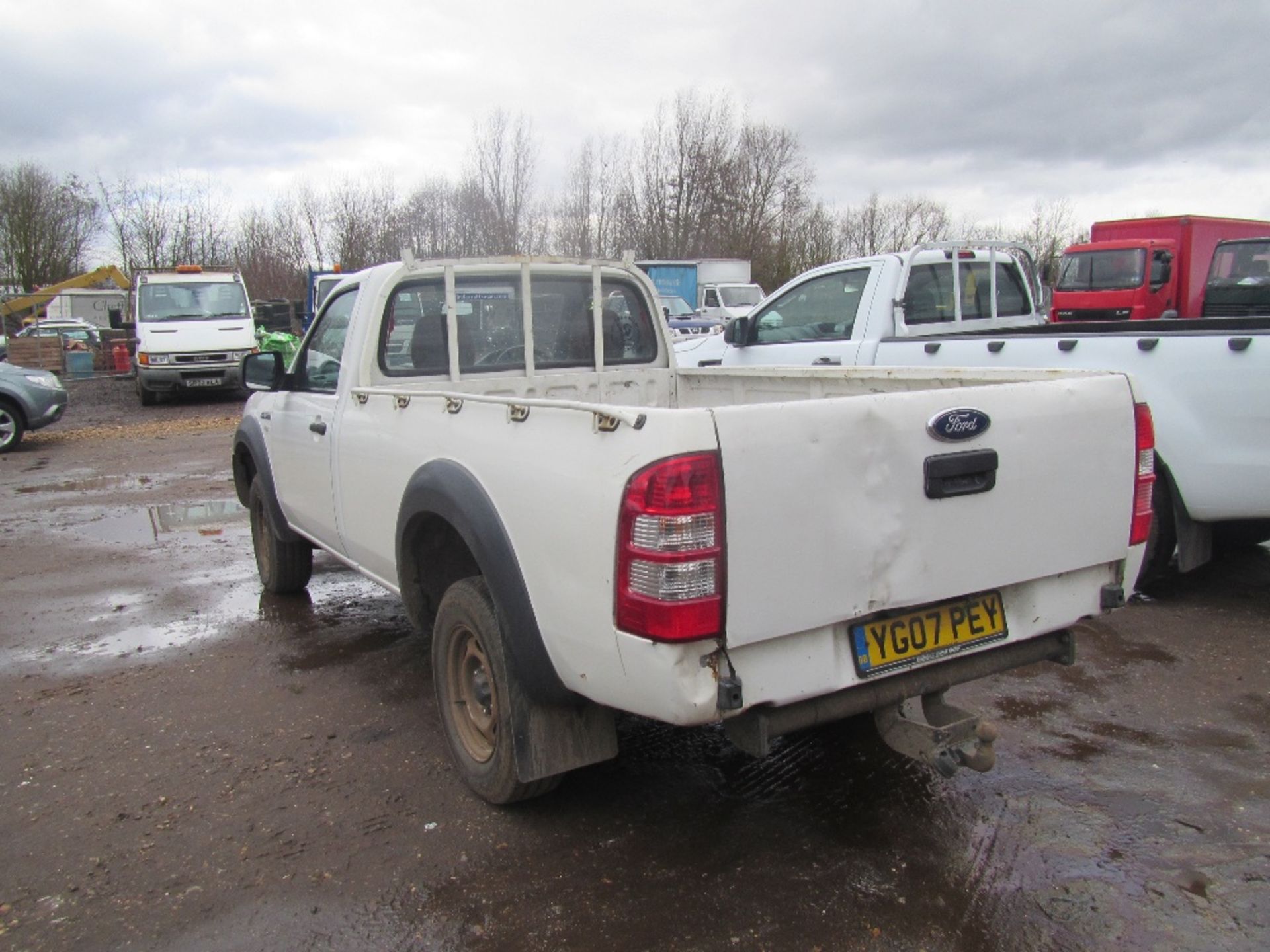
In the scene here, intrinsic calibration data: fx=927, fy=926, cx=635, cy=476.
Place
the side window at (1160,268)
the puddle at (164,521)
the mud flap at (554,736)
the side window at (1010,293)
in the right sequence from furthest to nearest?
the side window at (1160,268) < the side window at (1010,293) < the puddle at (164,521) < the mud flap at (554,736)

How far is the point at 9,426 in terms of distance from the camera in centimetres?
1248

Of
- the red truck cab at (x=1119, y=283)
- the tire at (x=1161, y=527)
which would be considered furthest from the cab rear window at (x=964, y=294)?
the red truck cab at (x=1119, y=283)

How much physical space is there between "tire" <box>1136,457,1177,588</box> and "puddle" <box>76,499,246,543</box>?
A: 6.74 metres

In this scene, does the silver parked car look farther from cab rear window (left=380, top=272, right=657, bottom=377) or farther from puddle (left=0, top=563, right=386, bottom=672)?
cab rear window (left=380, top=272, right=657, bottom=377)

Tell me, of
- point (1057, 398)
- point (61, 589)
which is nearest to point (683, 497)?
point (1057, 398)

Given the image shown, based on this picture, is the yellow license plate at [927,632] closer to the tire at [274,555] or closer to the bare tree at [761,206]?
the tire at [274,555]

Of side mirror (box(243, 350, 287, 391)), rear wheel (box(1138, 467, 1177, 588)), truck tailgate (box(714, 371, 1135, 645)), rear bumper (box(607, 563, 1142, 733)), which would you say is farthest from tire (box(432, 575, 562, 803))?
rear wheel (box(1138, 467, 1177, 588))

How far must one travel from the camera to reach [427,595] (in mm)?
3590

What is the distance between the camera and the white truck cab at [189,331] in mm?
17000

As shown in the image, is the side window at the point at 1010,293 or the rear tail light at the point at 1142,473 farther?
the side window at the point at 1010,293

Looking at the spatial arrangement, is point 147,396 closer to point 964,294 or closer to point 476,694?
point 964,294

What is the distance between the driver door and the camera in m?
4.37

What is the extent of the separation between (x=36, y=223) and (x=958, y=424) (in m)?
48.0

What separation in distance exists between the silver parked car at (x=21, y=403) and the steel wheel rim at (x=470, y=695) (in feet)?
38.9
